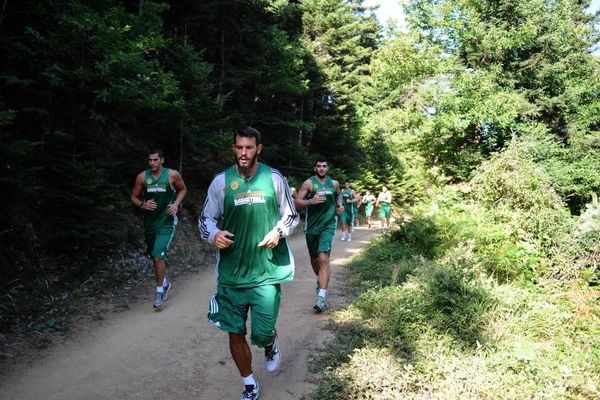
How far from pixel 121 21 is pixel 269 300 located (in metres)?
6.35

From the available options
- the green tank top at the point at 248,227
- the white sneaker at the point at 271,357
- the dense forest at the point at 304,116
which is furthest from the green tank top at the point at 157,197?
the white sneaker at the point at 271,357

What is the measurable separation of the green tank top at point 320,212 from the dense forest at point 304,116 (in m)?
1.65

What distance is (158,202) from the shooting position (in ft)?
20.5

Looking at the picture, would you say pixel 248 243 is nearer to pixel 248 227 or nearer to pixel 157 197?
pixel 248 227

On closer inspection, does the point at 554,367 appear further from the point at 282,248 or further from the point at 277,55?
the point at 277,55

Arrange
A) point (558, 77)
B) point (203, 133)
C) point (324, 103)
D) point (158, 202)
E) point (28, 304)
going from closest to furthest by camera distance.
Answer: point (28, 304), point (158, 202), point (203, 133), point (558, 77), point (324, 103)

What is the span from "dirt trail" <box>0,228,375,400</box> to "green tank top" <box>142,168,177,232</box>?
1.33 metres

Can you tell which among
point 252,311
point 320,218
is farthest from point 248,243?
point 320,218

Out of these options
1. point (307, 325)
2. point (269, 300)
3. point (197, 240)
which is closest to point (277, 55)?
point (197, 240)

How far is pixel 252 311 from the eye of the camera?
3.61m

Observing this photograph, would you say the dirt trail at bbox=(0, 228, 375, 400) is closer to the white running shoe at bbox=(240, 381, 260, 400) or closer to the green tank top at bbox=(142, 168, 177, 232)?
the white running shoe at bbox=(240, 381, 260, 400)

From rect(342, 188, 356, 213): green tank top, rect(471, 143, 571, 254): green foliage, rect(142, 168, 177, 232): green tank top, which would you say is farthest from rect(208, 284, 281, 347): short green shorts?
rect(342, 188, 356, 213): green tank top

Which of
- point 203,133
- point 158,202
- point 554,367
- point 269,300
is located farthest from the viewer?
point 203,133

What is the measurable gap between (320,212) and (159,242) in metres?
2.58
